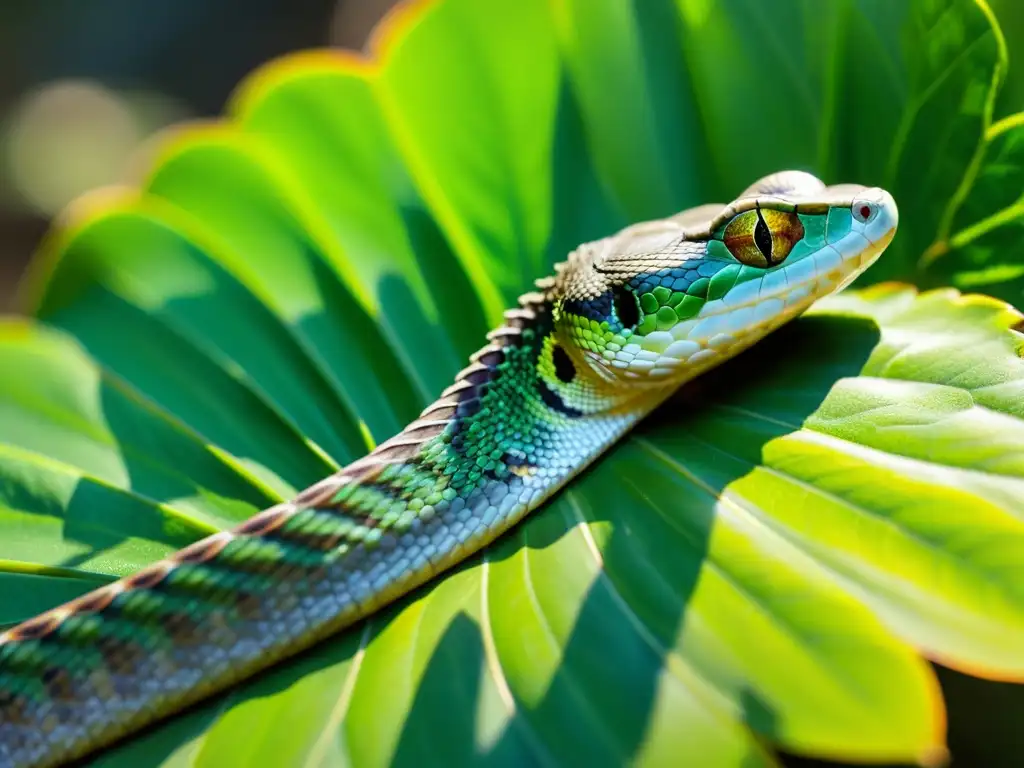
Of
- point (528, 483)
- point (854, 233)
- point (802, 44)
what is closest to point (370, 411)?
point (528, 483)

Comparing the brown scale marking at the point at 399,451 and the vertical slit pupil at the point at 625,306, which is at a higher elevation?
the vertical slit pupil at the point at 625,306

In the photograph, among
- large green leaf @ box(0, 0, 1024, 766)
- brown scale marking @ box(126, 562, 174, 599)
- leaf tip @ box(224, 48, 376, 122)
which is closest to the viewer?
large green leaf @ box(0, 0, 1024, 766)

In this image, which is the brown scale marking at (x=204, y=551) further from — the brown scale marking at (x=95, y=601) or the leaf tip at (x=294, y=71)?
the leaf tip at (x=294, y=71)

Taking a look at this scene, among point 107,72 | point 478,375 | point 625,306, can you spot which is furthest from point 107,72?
point 625,306

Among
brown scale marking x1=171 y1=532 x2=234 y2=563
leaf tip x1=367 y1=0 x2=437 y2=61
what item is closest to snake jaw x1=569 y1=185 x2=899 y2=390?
brown scale marking x1=171 y1=532 x2=234 y2=563

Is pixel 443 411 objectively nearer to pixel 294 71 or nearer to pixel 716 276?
pixel 716 276

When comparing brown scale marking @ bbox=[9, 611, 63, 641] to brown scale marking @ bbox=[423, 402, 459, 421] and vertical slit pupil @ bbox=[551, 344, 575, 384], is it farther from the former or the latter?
vertical slit pupil @ bbox=[551, 344, 575, 384]

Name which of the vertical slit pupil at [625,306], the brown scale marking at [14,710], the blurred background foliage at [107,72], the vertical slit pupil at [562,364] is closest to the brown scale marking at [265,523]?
the brown scale marking at [14,710]
